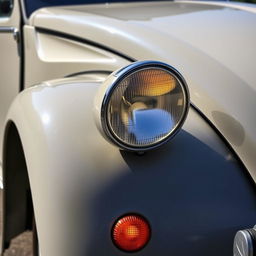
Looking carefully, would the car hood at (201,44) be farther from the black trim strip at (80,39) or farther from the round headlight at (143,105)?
the round headlight at (143,105)

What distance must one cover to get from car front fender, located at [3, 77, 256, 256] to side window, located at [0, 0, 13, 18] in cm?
Result: 148

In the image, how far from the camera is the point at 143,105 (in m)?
1.47

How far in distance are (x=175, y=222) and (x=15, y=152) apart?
2.66 ft

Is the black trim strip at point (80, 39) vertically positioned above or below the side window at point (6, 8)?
below

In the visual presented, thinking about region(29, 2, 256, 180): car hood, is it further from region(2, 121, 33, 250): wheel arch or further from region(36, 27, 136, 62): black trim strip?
region(2, 121, 33, 250): wheel arch

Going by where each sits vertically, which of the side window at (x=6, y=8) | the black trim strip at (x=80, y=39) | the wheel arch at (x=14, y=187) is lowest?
the wheel arch at (x=14, y=187)

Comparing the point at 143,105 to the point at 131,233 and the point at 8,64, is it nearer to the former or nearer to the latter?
the point at 131,233

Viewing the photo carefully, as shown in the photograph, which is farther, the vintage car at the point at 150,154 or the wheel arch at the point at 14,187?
the wheel arch at the point at 14,187

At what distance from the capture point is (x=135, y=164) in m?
1.46

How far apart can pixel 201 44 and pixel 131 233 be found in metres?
0.83

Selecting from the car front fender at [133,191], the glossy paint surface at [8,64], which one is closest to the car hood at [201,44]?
the car front fender at [133,191]

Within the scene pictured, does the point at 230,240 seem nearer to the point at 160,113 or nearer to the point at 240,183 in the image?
the point at 240,183

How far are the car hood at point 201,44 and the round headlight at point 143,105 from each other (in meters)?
0.22

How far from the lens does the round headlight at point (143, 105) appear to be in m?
1.42
